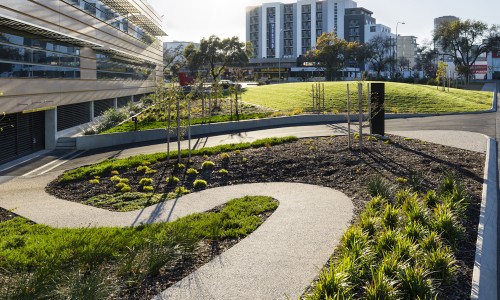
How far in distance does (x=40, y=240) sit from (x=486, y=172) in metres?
11.7

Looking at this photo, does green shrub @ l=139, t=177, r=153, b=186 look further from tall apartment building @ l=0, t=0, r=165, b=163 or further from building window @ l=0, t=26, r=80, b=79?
building window @ l=0, t=26, r=80, b=79

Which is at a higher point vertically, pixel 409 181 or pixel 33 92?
pixel 33 92

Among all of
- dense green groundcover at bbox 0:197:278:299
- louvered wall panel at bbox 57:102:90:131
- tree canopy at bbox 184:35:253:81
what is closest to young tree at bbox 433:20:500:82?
tree canopy at bbox 184:35:253:81

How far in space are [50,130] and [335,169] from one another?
16.0 meters

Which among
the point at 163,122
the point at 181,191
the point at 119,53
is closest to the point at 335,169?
the point at 181,191

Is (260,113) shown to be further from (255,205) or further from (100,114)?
(255,205)

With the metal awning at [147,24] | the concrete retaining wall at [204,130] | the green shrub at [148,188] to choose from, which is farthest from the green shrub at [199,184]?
the metal awning at [147,24]

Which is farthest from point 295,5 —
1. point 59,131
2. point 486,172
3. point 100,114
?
point 486,172

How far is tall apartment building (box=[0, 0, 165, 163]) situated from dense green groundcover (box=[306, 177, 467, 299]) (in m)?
10.1

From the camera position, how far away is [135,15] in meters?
46.9

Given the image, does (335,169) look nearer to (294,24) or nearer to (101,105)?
(101,105)

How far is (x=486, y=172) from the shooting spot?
13773 mm

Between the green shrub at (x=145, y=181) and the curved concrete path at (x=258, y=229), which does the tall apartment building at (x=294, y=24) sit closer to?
the green shrub at (x=145, y=181)

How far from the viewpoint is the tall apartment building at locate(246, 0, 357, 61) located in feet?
449
